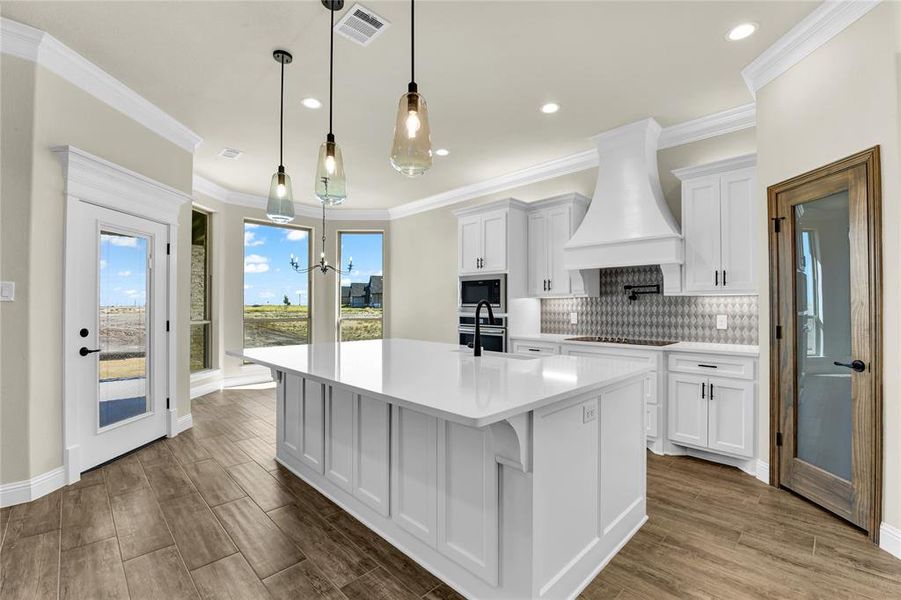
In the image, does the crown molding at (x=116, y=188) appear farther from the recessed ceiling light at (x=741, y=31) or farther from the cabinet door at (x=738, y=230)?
the cabinet door at (x=738, y=230)

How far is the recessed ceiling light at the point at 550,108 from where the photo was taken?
11.3 ft

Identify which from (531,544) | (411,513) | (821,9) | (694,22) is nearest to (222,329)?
(411,513)

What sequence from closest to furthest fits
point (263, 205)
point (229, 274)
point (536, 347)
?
point (536, 347), point (229, 274), point (263, 205)

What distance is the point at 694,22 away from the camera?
8.11 ft

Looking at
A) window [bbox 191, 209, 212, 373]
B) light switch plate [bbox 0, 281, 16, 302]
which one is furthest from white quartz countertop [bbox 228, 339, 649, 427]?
window [bbox 191, 209, 212, 373]

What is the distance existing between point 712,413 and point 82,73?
5197 millimetres

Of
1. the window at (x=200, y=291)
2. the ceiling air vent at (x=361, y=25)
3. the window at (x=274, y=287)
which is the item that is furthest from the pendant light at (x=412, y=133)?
the window at (x=274, y=287)

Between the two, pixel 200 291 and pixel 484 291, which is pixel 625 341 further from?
pixel 200 291

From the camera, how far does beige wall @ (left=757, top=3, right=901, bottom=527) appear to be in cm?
212

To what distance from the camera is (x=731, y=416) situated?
3178 millimetres

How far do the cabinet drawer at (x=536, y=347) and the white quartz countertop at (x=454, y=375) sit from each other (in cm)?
164

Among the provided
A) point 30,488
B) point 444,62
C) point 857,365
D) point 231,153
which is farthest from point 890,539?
point 231,153

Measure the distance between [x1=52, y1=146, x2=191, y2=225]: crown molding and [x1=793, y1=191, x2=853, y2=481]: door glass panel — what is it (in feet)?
15.9

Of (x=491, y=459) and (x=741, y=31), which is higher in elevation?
(x=741, y=31)
